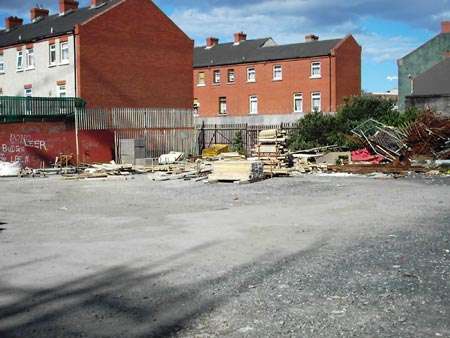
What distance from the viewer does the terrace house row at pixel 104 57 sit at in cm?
3841

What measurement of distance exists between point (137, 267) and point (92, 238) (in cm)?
267

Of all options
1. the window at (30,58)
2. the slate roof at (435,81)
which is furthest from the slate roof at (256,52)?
the window at (30,58)

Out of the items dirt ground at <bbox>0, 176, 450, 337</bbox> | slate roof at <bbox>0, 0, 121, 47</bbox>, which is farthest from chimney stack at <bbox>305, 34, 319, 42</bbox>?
dirt ground at <bbox>0, 176, 450, 337</bbox>

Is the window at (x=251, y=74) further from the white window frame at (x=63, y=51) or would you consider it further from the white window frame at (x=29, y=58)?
the white window frame at (x=63, y=51)

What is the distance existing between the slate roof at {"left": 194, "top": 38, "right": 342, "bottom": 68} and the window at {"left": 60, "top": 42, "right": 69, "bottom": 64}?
22.4 meters

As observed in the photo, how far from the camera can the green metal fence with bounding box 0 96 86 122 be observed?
29156mm

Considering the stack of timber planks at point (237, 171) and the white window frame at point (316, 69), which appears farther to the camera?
the white window frame at point (316, 69)

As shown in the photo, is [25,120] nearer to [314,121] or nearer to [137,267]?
[314,121]

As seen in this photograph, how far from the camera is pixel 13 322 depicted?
5.96 m

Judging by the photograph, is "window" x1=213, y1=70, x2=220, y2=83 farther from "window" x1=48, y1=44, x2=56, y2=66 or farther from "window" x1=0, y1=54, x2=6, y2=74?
"window" x1=48, y1=44, x2=56, y2=66

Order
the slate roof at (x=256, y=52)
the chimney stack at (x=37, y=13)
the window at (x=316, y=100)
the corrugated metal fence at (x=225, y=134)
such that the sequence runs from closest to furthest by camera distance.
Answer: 1. the corrugated metal fence at (x=225, y=134)
2. the chimney stack at (x=37, y=13)
3. the window at (x=316, y=100)
4. the slate roof at (x=256, y=52)

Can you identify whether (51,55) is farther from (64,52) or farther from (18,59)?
(18,59)

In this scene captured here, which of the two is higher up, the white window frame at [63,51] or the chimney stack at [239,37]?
the chimney stack at [239,37]

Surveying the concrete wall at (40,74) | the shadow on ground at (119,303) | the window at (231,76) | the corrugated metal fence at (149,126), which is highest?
the window at (231,76)
